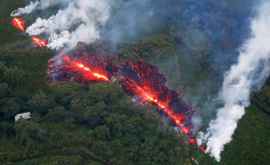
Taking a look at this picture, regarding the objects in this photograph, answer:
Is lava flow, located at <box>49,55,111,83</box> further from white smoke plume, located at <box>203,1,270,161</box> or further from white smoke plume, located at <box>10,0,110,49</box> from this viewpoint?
white smoke plume, located at <box>203,1,270,161</box>

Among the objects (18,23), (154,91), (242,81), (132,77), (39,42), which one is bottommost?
(154,91)

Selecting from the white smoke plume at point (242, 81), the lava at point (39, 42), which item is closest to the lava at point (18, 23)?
the lava at point (39, 42)

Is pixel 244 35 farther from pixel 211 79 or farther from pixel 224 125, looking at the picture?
pixel 224 125

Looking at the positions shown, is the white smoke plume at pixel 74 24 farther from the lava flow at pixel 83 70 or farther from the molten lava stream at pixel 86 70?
the molten lava stream at pixel 86 70

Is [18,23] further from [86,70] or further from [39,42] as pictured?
[86,70]

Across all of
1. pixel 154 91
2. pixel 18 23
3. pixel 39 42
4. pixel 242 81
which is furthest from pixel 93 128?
pixel 18 23

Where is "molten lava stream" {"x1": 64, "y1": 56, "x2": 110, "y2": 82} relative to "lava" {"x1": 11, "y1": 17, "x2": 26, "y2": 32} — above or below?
below

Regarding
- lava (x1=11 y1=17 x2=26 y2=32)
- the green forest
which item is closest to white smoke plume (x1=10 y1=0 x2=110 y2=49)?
lava (x1=11 y1=17 x2=26 y2=32)
